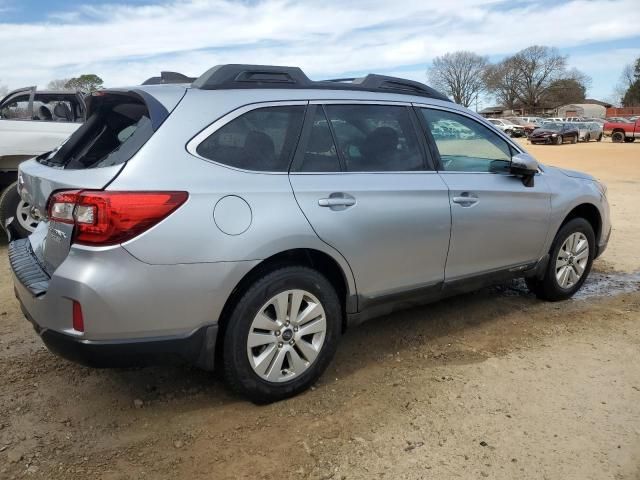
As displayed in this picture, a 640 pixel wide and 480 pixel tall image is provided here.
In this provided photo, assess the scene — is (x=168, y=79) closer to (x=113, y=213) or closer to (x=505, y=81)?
(x=113, y=213)

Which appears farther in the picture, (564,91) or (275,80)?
(564,91)

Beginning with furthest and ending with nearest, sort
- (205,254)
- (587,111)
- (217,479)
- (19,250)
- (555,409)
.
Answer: (587,111)
(19,250)
(555,409)
(205,254)
(217,479)

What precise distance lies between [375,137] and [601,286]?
10.3ft

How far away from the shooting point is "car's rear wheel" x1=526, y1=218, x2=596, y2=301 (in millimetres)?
4781

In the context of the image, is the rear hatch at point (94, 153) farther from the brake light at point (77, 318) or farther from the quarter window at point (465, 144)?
the quarter window at point (465, 144)

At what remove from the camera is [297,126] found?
3.29m

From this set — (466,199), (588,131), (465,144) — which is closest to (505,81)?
(588,131)

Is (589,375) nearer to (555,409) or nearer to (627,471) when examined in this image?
(555,409)

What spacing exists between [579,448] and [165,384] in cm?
226

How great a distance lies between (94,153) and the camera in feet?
10.3

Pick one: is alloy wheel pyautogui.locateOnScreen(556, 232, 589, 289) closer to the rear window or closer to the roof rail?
the roof rail

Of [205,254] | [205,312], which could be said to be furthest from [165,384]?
[205,254]

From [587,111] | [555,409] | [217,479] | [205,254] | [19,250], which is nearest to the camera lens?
[217,479]

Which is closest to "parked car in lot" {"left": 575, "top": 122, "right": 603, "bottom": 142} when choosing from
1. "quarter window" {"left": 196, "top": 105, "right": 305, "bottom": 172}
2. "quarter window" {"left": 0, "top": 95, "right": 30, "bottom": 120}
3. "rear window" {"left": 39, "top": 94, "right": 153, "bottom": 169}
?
"quarter window" {"left": 0, "top": 95, "right": 30, "bottom": 120}
